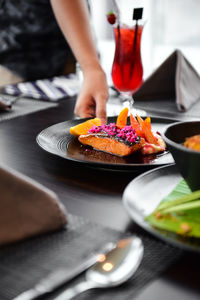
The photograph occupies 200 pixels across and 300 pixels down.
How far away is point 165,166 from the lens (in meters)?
0.71

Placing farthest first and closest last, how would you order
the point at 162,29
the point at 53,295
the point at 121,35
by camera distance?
the point at 162,29 → the point at 121,35 → the point at 53,295

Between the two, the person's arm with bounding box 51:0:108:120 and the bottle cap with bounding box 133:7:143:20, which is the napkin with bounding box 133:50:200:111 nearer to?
the person's arm with bounding box 51:0:108:120

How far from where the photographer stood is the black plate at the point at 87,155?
748mm

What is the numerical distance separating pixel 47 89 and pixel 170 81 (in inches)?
21.0

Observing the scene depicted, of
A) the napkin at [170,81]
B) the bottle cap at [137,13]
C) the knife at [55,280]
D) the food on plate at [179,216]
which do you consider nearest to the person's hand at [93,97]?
the napkin at [170,81]

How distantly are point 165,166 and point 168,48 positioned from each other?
15.2 feet

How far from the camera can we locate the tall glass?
1.33 meters

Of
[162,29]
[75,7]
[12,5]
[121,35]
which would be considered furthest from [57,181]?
[162,29]

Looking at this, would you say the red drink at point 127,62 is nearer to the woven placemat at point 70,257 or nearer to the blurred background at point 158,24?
the woven placemat at point 70,257

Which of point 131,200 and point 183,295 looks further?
point 131,200

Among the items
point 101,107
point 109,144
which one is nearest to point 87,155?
point 109,144

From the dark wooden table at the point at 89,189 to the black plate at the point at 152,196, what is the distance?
28 mm

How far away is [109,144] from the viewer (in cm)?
88

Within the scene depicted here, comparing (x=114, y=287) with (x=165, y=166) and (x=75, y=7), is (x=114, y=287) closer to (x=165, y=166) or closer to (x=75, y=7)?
(x=165, y=166)
